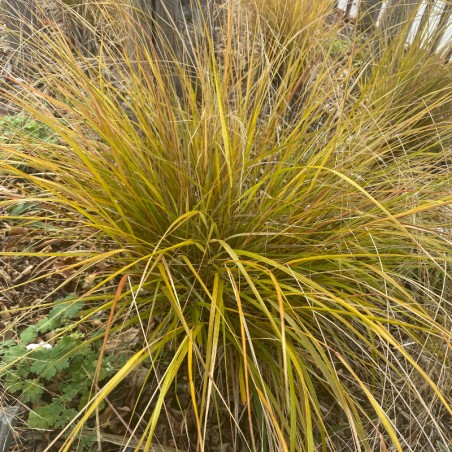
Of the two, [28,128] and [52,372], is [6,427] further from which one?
[28,128]

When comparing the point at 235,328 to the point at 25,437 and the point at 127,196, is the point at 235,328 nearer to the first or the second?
the point at 127,196

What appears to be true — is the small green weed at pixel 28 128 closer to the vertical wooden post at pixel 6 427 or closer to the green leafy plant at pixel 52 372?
the green leafy plant at pixel 52 372

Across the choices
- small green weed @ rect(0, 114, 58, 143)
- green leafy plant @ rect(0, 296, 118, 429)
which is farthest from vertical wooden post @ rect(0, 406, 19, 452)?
small green weed @ rect(0, 114, 58, 143)

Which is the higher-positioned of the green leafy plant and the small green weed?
the small green weed

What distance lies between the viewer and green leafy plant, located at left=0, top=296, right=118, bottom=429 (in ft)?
4.79

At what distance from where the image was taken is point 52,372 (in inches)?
57.8

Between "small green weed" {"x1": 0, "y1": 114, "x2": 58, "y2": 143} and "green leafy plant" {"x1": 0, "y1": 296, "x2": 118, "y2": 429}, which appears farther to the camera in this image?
"small green weed" {"x1": 0, "y1": 114, "x2": 58, "y2": 143}

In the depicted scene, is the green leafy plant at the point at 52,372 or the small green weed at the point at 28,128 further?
the small green weed at the point at 28,128

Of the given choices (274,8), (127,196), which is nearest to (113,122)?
(127,196)

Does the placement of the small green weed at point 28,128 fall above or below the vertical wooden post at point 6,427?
above

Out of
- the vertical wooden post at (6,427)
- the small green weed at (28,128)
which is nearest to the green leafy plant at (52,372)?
the vertical wooden post at (6,427)

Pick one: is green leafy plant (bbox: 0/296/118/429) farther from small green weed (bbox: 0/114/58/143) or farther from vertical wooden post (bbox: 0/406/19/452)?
small green weed (bbox: 0/114/58/143)

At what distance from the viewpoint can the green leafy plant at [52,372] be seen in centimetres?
146

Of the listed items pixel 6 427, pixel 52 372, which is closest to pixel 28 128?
pixel 52 372
